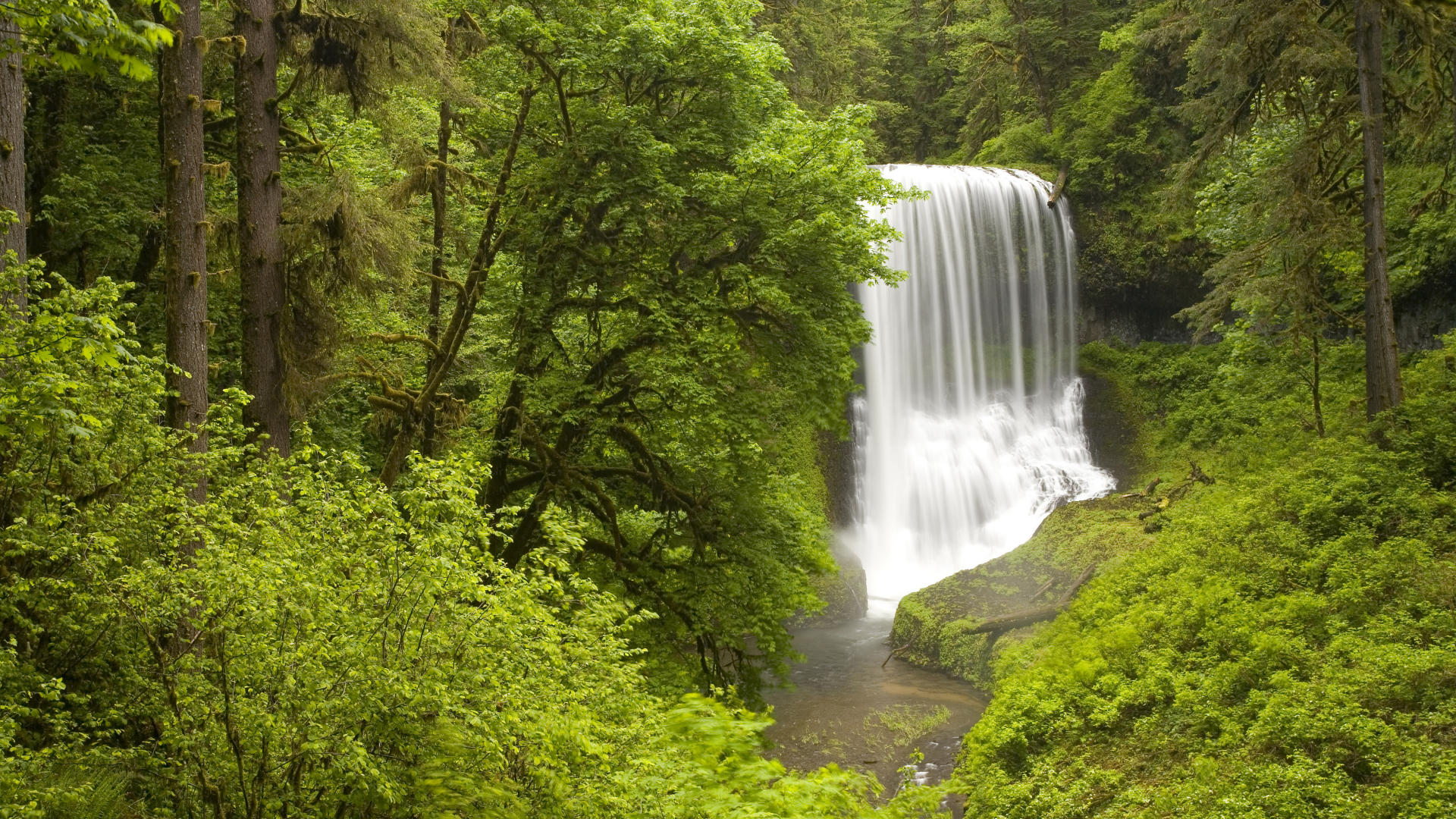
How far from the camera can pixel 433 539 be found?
4594 mm

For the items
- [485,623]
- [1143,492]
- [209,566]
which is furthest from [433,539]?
[1143,492]

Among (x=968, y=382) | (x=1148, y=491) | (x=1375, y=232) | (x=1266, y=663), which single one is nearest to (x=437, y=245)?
(x=1266, y=663)

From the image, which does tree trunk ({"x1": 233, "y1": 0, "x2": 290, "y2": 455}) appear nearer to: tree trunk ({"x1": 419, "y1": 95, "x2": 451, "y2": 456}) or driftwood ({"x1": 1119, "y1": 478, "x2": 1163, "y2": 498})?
tree trunk ({"x1": 419, "y1": 95, "x2": 451, "y2": 456})

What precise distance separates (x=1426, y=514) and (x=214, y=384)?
45.3 feet

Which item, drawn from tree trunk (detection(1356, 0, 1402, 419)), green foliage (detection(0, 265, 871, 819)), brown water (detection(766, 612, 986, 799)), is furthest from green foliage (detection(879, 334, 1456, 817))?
green foliage (detection(0, 265, 871, 819))

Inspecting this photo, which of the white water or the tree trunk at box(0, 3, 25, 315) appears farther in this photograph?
the white water

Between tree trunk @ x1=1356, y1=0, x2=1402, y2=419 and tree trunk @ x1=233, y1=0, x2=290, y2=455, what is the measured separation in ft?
44.0

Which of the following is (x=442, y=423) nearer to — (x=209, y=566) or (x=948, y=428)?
(x=209, y=566)

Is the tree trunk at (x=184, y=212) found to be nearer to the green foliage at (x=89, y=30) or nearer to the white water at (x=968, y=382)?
the green foliage at (x=89, y=30)

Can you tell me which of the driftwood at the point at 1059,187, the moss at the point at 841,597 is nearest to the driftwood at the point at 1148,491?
the moss at the point at 841,597

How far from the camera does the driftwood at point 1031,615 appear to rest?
15.3 metres

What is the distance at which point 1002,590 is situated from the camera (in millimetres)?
17266

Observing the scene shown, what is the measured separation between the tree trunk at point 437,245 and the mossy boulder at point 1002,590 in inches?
373

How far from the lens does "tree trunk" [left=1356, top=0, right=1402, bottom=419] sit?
12.9 m
